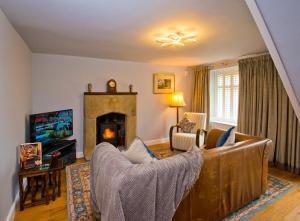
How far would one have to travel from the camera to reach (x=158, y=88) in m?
5.09

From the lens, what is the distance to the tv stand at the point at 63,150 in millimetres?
3059

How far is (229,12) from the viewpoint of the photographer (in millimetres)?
1897

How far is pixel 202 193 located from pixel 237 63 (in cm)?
354

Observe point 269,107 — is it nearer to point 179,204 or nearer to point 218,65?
point 218,65

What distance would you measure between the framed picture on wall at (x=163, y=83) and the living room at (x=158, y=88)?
0.03m

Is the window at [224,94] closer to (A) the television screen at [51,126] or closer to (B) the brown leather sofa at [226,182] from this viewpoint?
(B) the brown leather sofa at [226,182]

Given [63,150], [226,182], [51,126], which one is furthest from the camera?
[63,150]

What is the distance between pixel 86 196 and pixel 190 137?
2.49 meters

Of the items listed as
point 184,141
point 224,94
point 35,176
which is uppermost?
point 224,94

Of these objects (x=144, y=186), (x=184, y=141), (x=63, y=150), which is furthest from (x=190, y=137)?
(x=144, y=186)

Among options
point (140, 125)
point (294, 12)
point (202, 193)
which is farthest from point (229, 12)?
point (140, 125)

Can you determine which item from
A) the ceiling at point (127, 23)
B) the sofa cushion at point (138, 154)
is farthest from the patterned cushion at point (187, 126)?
the sofa cushion at point (138, 154)

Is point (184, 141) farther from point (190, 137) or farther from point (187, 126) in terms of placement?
point (187, 126)

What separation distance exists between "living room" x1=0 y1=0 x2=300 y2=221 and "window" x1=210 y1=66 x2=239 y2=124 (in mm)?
28
